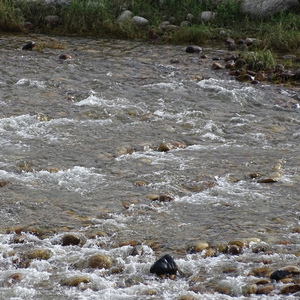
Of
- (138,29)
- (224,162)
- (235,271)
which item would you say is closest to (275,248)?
(235,271)

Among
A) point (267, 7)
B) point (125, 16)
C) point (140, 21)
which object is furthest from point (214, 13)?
point (125, 16)

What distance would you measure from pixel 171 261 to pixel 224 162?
2.65 meters

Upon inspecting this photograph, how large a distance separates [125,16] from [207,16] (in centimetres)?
195

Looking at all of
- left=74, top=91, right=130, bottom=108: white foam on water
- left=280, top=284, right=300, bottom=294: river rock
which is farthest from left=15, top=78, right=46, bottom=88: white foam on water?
left=280, top=284, right=300, bottom=294: river rock

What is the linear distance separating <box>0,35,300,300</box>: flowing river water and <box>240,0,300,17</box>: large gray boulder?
11.5ft

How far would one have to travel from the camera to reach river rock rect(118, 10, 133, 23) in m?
14.3

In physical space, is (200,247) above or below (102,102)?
above

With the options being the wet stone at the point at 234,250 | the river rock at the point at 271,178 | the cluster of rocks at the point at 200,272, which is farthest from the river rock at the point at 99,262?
the river rock at the point at 271,178

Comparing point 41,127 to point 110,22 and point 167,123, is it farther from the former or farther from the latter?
point 110,22

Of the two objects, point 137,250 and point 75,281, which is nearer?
point 75,281

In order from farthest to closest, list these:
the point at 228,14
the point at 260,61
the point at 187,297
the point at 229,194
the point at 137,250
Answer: the point at 228,14, the point at 260,61, the point at 229,194, the point at 137,250, the point at 187,297

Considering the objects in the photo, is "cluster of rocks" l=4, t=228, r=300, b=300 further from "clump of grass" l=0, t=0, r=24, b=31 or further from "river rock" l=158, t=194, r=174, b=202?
"clump of grass" l=0, t=0, r=24, b=31

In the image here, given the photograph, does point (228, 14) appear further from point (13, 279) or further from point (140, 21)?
point (13, 279)

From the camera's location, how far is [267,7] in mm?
14305
